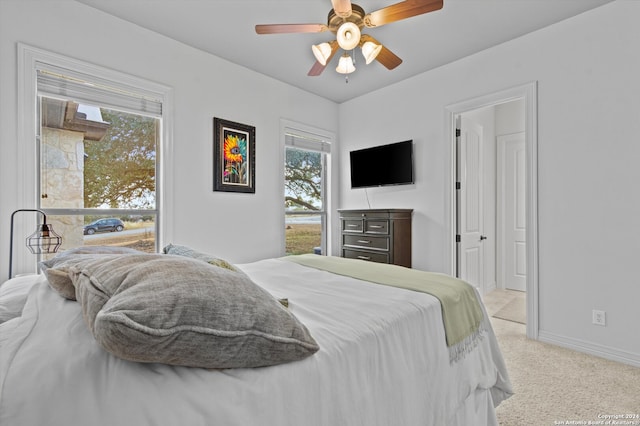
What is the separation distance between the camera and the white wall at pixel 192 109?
7.19 feet

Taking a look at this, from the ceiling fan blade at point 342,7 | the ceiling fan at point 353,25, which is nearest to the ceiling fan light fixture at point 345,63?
the ceiling fan at point 353,25

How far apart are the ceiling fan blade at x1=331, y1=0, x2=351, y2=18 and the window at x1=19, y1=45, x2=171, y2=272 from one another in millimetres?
1853

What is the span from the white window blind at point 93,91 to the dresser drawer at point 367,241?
8.31 feet

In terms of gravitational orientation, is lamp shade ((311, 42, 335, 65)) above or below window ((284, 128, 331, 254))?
above

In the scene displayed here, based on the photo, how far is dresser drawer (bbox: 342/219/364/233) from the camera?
3865 mm

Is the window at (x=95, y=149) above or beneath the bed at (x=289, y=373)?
above

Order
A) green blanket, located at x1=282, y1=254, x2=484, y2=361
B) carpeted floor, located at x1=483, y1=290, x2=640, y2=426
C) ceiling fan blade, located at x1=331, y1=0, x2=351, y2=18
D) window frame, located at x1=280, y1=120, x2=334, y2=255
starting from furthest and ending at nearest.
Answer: window frame, located at x1=280, y1=120, x2=334, y2=255 → ceiling fan blade, located at x1=331, y1=0, x2=351, y2=18 → carpeted floor, located at x1=483, y1=290, x2=640, y2=426 → green blanket, located at x1=282, y1=254, x2=484, y2=361

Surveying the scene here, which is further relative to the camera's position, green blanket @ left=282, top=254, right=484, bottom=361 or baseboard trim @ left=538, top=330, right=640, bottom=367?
baseboard trim @ left=538, top=330, right=640, bottom=367

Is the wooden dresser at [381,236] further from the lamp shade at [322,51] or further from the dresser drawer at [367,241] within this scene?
the lamp shade at [322,51]

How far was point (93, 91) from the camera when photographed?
101 inches

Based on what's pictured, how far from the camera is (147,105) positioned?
2848 millimetres

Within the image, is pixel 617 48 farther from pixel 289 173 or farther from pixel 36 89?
pixel 36 89

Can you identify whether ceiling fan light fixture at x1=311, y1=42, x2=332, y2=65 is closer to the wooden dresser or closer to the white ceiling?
the white ceiling

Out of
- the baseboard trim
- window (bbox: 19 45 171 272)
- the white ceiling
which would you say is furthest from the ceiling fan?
the baseboard trim
